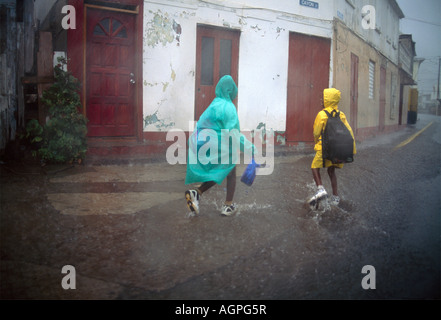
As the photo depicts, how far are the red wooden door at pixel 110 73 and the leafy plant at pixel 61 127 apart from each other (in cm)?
85

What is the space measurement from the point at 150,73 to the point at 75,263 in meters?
5.91

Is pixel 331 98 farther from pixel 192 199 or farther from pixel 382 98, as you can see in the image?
pixel 382 98

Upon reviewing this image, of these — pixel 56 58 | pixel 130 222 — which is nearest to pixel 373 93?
pixel 56 58

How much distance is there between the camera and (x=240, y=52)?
31.7ft

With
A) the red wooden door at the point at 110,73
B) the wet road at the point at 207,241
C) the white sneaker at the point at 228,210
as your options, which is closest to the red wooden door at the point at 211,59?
the red wooden door at the point at 110,73

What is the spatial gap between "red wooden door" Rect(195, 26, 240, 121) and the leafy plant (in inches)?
116

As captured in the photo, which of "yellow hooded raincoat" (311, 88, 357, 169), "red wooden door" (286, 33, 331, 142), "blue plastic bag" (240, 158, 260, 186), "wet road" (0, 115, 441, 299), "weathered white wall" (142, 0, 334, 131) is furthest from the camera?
"red wooden door" (286, 33, 331, 142)

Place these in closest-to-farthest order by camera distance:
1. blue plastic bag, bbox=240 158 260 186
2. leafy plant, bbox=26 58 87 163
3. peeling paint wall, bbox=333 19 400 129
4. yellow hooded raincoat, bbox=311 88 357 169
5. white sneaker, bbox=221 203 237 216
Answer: blue plastic bag, bbox=240 158 260 186 < white sneaker, bbox=221 203 237 216 < yellow hooded raincoat, bbox=311 88 357 169 < leafy plant, bbox=26 58 87 163 < peeling paint wall, bbox=333 19 400 129

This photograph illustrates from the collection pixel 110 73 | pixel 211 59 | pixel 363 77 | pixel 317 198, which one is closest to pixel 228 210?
pixel 317 198

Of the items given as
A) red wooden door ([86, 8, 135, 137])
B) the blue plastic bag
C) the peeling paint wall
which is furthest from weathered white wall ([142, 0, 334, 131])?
the blue plastic bag

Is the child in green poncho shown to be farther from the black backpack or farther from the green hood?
the black backpack

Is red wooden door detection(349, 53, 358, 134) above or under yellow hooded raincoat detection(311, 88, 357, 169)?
above

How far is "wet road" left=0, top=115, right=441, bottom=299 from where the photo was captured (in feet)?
8.76

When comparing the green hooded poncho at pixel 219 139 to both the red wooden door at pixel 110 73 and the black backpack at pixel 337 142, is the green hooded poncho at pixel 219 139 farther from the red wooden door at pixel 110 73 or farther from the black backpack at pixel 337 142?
the red wooden door at pixel 110 73
